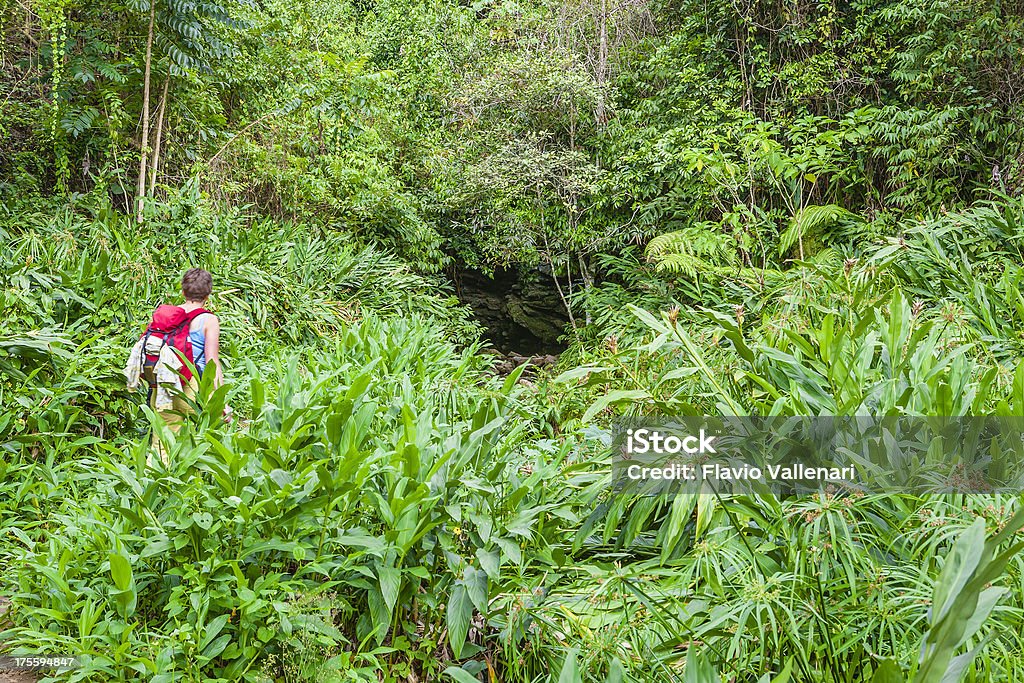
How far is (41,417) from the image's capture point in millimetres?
4074

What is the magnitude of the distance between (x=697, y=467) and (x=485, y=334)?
741 cm

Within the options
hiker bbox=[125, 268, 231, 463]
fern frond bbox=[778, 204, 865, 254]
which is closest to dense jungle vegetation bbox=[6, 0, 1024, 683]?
fern frond bbox=[778, 204, 865, 254]

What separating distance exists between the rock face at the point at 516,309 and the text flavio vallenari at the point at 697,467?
665cm

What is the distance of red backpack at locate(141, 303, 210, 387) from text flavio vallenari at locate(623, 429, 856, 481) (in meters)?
2.49

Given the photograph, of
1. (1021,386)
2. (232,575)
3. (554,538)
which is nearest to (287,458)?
(232,575)

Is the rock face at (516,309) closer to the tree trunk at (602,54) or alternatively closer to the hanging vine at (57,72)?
the tree trunk at (602,54)

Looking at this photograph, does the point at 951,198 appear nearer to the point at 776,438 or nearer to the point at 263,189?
the point at 776,438

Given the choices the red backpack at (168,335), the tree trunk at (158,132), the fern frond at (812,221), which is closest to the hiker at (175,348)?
the red backpack at (168,335)

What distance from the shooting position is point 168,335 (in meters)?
4.14

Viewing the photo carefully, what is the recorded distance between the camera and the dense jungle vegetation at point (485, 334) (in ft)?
7.70

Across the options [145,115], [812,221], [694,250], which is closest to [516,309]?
[694,250]

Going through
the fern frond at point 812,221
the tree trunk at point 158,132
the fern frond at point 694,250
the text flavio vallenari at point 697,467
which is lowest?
the text flavio vallenari at point 697,467

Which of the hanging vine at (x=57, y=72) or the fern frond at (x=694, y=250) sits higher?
the hanging vine at (x=57, y=72)

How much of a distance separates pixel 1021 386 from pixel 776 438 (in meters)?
0.90
